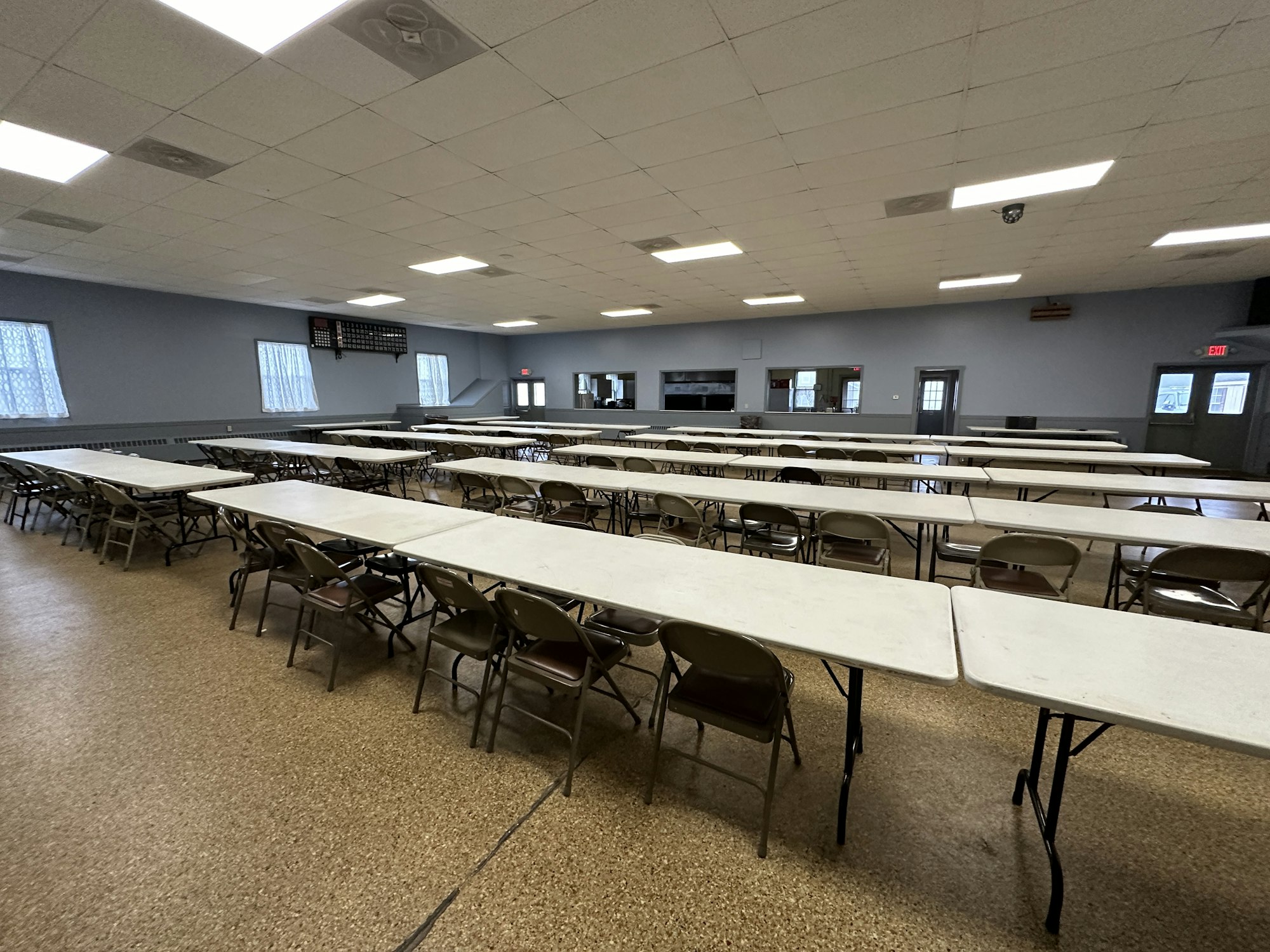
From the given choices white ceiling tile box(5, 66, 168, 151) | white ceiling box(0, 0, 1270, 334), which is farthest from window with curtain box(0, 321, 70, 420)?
white ceiling tile box(5, 66, 168, 151)

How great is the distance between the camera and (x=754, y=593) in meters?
1.71

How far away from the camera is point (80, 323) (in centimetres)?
682

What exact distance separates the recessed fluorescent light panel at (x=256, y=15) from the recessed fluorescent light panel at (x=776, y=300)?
7.20 m

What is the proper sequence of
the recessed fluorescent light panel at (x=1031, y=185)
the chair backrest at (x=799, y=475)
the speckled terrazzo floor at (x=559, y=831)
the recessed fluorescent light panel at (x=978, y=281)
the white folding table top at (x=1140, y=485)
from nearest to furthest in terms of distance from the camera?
1. the speckled terrazzo floor at (x=559, y=831)
2. the white folding table top at (x=1140, y=485)
3. the recessed fluorescent light panel at (x=1031, y=185)
4. the chair backrest at (x=799, y=475)
5. the recessed fluorescent light panel at (x=978, y=281)

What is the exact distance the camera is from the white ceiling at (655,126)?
6.86ft

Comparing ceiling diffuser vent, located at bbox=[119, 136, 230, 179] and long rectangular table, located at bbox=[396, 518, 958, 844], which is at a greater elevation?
ceiling diffuser vent, located at bbox=[119, 136, 230, 179]

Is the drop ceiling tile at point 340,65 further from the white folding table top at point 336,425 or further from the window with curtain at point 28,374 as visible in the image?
the white folding table top at point 336,425

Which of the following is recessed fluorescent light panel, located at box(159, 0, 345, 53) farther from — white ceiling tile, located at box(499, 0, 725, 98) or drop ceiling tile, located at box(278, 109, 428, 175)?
white ceiling tile, located at box(499, 0, 725, 98)

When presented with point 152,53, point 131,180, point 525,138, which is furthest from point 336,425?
point 525,138

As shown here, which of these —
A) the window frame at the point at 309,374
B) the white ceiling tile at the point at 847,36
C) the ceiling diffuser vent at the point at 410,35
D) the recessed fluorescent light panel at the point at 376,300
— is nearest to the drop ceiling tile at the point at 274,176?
the ceiling diffuser vent at the point at 410,35

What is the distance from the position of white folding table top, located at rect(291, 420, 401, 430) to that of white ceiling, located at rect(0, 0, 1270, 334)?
13.4ft

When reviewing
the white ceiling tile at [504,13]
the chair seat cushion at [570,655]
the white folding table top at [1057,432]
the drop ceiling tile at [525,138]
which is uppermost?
the drop ceiling tile at [525,138]

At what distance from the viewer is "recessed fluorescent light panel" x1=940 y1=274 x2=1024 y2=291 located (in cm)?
680

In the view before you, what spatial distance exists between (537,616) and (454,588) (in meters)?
→ 0.42
